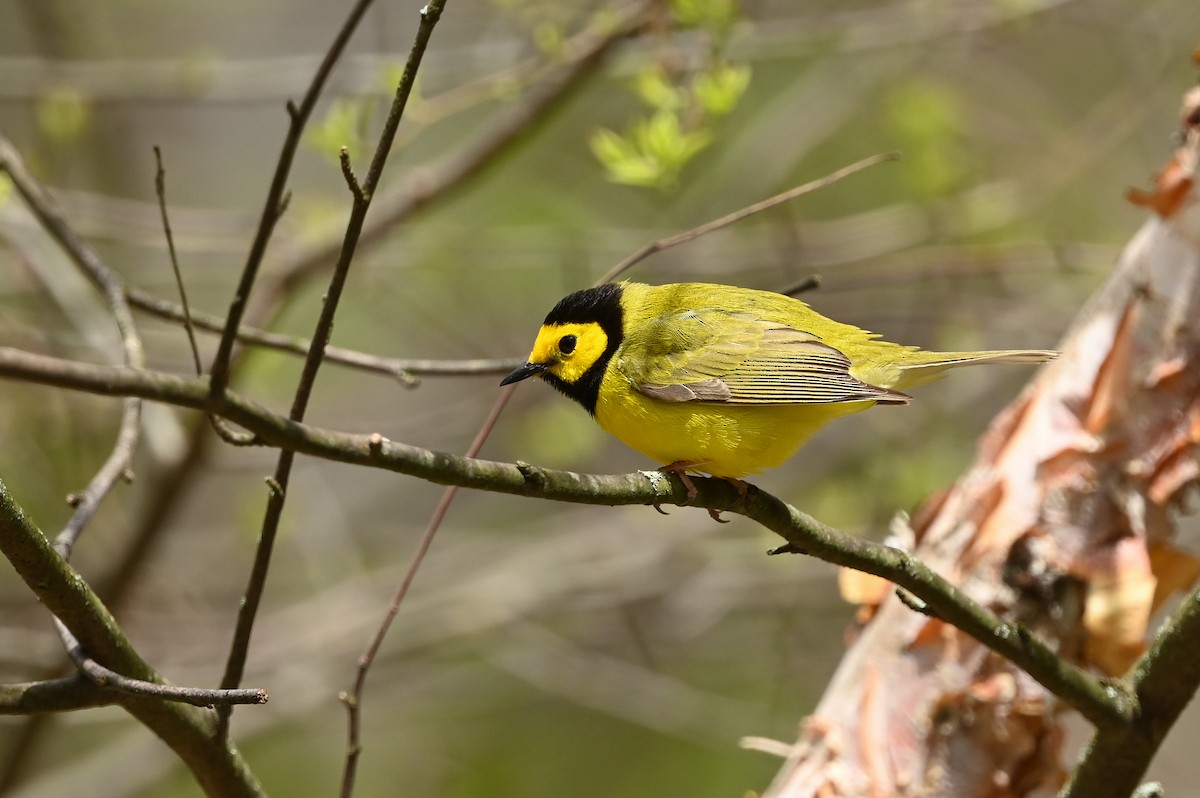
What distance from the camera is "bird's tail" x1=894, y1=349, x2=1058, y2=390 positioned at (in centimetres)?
284

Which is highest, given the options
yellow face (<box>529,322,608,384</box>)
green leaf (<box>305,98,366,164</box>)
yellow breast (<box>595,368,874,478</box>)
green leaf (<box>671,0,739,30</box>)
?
green leaf (<box>305,98,366,164</box>)

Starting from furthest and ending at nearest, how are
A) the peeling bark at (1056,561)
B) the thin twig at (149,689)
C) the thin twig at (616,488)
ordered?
the peeling bark at (1056,561) → the thin twig at (149,689) → the thin twig at (616,488)

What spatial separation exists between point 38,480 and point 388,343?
3.35 m

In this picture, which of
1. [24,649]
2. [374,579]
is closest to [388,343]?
[374,579]

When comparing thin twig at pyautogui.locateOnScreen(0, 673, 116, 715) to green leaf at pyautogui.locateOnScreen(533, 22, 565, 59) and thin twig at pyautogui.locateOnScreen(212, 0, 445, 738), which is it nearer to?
thin twig at pyautogui.locateOnScreen(212, 0, 445, 738)

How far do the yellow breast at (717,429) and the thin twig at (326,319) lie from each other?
1.06 metres

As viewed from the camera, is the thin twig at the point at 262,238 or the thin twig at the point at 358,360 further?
the thin twig at the point at 358,360

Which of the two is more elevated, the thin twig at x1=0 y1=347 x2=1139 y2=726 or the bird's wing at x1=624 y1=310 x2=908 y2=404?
the bird's wing at x1=624 y1=310 x2=908 y2=404

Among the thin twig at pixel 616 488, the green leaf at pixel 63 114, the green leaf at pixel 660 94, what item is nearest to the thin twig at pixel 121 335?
the thin twig at pixel 616 488

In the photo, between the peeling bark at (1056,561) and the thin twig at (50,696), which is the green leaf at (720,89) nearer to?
the peeling bark at (1056,561)

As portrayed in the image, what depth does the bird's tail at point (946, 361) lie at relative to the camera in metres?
2.84

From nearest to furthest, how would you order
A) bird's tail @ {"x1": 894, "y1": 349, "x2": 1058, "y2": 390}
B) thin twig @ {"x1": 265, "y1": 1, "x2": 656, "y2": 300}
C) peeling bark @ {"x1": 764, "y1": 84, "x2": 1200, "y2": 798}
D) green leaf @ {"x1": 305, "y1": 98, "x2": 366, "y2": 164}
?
peeling bark @ {"x1": 764, "y1": 84, "x2": 1200, "y2": 798}, bird's tail @ {"x1": 894, "y1": 349, "x2": 1058, "y2": 390}, green leaf @ {"x1": 305, "y1": 98, "x2": 366, "y2": 164}, thin twig @ {"x1": 265, "y1": 1, "x2": 656, "y2": 300}

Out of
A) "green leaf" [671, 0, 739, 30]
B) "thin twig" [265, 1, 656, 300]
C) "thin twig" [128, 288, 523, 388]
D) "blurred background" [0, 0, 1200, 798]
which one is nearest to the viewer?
"thin twig" [128, 288, 523, 388]

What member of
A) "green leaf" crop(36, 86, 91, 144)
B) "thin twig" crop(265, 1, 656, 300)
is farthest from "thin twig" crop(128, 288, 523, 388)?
"green leaf" crop(36, 86, 91, 144)
